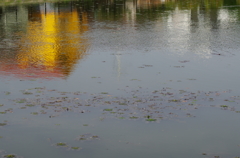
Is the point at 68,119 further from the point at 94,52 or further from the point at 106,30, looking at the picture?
the point at 106,30

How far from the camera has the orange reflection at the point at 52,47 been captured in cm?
1564

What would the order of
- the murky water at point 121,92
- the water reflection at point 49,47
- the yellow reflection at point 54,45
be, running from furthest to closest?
the yellow reflection at point 54,45 < the water reflection at point 49,47 < the murky water at point 121,92

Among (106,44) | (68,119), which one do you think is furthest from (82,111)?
(106,44)

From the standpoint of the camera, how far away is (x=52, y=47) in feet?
65.1

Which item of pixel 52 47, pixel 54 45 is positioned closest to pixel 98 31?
pixel 54 45

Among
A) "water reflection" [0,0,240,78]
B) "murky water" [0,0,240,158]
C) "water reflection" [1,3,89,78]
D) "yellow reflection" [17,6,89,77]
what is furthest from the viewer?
"water reflection" [0,0,240,78]

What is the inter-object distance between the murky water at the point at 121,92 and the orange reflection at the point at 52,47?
0.14ft

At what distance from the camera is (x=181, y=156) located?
8.58 metres

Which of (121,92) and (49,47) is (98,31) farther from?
(121,92)

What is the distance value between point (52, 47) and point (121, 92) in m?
7.93

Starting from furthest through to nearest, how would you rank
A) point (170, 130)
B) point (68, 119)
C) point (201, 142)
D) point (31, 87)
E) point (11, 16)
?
point (11, 16) → point (31, 87) → point (68, 119) → point (170, 130) → point (201, 142)

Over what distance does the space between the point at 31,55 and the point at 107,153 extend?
33.6 ft

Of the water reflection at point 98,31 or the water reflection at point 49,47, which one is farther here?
the water reflection at point 98,31

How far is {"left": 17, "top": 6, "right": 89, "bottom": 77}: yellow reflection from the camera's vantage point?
16.3 metres
